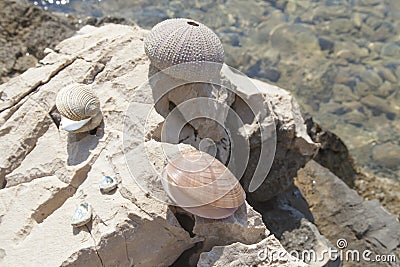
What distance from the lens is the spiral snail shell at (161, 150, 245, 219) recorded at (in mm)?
3311

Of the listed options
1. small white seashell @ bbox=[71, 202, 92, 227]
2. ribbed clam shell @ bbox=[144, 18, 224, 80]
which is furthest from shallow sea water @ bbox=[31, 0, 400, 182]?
small white seashell @ bbox=[71, 202, 92, 227]

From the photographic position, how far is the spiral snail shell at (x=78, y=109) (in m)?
3.76

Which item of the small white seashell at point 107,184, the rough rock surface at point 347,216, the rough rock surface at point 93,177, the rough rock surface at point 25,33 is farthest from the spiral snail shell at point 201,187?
the rough rock surface at point 25,33

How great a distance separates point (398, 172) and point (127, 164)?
6.51m

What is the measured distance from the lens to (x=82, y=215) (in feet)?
11.0

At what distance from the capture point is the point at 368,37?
35.5 feet

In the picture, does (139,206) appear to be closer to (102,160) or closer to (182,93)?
(102,160)

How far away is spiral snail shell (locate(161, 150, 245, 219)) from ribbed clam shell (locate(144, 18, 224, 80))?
884 mm

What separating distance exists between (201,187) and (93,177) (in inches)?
35.8

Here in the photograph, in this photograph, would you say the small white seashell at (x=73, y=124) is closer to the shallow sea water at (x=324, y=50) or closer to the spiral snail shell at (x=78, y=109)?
the spiral snail shell at (x=78, y=109)

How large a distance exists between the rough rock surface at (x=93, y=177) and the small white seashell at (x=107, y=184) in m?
0.05

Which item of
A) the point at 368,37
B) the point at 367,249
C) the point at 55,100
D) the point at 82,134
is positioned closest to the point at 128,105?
the point at 82,134

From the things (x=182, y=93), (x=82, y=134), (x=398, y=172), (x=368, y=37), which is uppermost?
(x=182, y=93)

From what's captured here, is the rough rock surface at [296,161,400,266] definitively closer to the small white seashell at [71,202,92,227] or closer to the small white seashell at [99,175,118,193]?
the small white seashell at [99,175,118,193]
